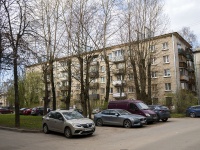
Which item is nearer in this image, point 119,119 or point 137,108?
point 119,119

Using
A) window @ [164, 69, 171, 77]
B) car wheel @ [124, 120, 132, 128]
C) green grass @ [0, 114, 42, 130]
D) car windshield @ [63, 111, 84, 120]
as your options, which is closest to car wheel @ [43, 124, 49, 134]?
green grass @ [0, 114, 42, 130]

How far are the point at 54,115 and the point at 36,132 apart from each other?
79.5 inches

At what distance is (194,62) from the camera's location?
190ft

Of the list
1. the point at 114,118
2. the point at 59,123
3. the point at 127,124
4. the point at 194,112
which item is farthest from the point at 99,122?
the point at 194,112

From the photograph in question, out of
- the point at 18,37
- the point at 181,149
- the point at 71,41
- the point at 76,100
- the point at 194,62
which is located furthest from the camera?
the point at 76,100

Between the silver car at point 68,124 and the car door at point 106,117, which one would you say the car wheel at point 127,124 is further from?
the silver car at point 68,124

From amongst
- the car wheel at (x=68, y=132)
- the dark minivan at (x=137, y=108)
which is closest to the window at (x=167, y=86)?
the dark minivan at (x=137, y=108)

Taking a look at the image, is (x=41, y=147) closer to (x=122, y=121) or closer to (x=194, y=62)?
(x=122, y=121)

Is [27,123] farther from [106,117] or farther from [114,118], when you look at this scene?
[114,118]

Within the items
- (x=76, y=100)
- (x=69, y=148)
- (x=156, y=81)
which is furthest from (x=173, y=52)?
(x=69, y=148)

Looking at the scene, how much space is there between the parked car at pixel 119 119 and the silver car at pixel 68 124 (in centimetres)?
431

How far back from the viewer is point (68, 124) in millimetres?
14719

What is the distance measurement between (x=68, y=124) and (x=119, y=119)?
5.72 meters

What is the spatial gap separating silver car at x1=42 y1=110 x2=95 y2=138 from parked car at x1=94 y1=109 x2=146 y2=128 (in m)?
4.31
